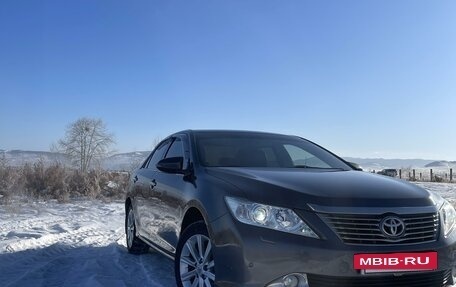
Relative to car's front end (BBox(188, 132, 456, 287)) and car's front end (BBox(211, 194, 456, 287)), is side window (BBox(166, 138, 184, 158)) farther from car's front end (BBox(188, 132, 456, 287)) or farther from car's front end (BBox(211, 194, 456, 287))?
car's front end (BBox(211, 194, 456, 287))

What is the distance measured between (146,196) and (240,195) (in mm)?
2534

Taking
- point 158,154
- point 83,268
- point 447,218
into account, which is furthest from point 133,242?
point 447,218

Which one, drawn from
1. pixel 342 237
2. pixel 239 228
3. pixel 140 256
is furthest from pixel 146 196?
pixel 342 237

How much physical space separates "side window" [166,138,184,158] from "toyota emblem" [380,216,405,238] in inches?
94.8

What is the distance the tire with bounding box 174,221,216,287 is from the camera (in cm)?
350

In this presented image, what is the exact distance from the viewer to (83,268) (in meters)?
5.13

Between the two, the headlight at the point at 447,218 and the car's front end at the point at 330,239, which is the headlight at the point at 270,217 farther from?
the headlight at the point at 447,218

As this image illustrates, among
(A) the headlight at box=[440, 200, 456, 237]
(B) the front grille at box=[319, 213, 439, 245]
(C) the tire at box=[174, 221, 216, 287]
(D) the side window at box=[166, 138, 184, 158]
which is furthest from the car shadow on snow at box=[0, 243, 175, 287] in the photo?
(A) the headlight at box=[440, 200, 456, 237]

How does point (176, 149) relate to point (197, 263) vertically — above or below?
above

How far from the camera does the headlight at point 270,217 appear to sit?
296 centimetres

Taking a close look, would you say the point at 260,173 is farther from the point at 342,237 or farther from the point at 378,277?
the point at 378,277

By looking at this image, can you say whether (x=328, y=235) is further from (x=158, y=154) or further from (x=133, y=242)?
(x=133, y=242)


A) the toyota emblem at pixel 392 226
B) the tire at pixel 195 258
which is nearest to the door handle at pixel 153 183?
the tire at pixel 195 258

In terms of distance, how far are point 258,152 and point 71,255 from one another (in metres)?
2.93
